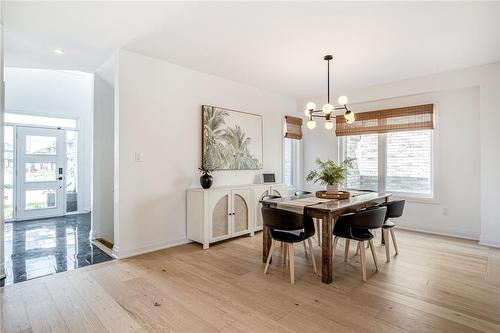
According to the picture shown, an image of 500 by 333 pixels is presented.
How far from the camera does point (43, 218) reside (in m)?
5.61

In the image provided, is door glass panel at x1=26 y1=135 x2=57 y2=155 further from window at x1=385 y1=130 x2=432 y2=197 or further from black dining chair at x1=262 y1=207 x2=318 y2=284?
window at x1=385 y1=130 x2=432 y2=197

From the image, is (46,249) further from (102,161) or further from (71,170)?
(71,170)

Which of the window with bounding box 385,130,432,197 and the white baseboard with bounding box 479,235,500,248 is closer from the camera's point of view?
the white baseboard with bounding box 479,235,500,248

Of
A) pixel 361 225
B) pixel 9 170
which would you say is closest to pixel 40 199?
pixel 9 170

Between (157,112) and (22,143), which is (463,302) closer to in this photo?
(157,112)

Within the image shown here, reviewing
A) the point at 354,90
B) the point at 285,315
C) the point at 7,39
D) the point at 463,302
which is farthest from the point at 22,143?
the point at 463,302

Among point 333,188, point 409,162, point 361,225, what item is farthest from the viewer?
point 409,162

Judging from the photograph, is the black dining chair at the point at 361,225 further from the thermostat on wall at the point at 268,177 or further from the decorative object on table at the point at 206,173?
the thermostat on wall at the point at 268,177

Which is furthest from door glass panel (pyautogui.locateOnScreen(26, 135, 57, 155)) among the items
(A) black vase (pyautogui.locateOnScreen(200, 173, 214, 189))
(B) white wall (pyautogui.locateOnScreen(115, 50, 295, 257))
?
(A) black vase (pyautogui.locateOnScreen(200, 173, 214, 189))

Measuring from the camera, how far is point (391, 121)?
15.8 feet

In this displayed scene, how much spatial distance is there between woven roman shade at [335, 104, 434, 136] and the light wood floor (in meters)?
2.23

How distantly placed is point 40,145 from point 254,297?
5.86m

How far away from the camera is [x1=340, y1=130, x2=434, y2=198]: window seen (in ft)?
15.0

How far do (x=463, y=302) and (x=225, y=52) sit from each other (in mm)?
3565
